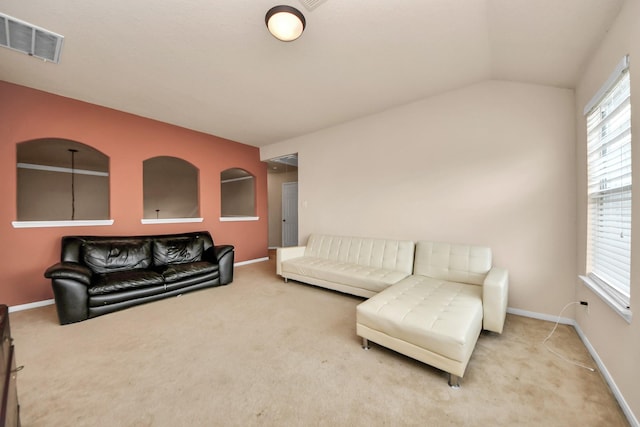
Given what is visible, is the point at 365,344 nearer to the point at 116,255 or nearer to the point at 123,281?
the point at 123,281

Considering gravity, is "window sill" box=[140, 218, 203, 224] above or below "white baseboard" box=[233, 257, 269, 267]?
above

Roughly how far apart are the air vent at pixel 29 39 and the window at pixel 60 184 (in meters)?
4.13

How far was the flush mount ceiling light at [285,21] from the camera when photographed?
5.50 ft

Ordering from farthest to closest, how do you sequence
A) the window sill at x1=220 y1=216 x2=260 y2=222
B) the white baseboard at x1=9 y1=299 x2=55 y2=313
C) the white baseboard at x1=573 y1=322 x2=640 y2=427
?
the window sill at x1=220 y1=216 x2=260 y2=222, the white baseboard at x1=9 y1=299 x2=55 y2=313, the white baseboard at x1=573 y1=322 x2=640 y2=427

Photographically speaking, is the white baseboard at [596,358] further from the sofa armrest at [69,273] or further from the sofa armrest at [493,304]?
the sofa armrest at [69,273]

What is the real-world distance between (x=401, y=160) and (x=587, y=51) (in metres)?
1.92

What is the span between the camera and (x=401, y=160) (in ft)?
11.3

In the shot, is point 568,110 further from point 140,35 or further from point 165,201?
point 165,201

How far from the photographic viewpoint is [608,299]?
1.59 meters

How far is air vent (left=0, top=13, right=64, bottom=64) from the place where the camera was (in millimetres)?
1903

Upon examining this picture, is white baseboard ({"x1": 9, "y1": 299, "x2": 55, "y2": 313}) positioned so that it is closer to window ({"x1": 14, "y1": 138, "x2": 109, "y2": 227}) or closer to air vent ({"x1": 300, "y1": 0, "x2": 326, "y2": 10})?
window ({"x1": 14, "y1": 138, "x2": 109, "y2": 227})

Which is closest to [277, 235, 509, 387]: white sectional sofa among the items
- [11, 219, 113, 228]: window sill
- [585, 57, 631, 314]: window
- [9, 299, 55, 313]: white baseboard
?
[585, 57, 631, 314]: window

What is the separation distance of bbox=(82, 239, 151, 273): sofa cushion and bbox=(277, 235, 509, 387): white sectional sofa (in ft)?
6.53

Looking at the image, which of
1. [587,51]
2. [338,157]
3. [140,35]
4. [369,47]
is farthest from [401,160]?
[140,35]
